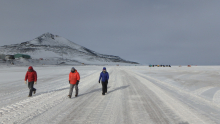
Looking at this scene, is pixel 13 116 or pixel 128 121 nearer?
pixel 128 121

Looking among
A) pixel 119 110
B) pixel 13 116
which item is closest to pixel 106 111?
pixel 119 110

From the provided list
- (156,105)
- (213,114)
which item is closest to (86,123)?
(156,105)

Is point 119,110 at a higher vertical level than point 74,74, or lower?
lower

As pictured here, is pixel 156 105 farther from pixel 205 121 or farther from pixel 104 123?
pixel 104 123

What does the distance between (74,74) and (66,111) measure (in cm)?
272

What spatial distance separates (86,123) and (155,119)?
2.29 meters

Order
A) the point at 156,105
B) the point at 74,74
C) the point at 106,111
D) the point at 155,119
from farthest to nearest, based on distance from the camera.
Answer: the point at 74,74, the point at 156,105, the point at 106,111, the point at 155,119

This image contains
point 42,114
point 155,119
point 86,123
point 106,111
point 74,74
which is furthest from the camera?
point 74,74

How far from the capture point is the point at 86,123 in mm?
4336

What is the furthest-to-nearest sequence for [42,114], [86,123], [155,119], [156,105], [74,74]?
1. [74,74]
2. [156,105]
3. [42,114]
4. [155,119]
5. [86,123]

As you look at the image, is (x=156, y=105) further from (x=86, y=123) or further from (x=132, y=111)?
(x=86, y=123)

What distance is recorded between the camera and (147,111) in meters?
5.45

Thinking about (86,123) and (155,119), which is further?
(155,119)

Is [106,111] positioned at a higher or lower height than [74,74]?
lower
